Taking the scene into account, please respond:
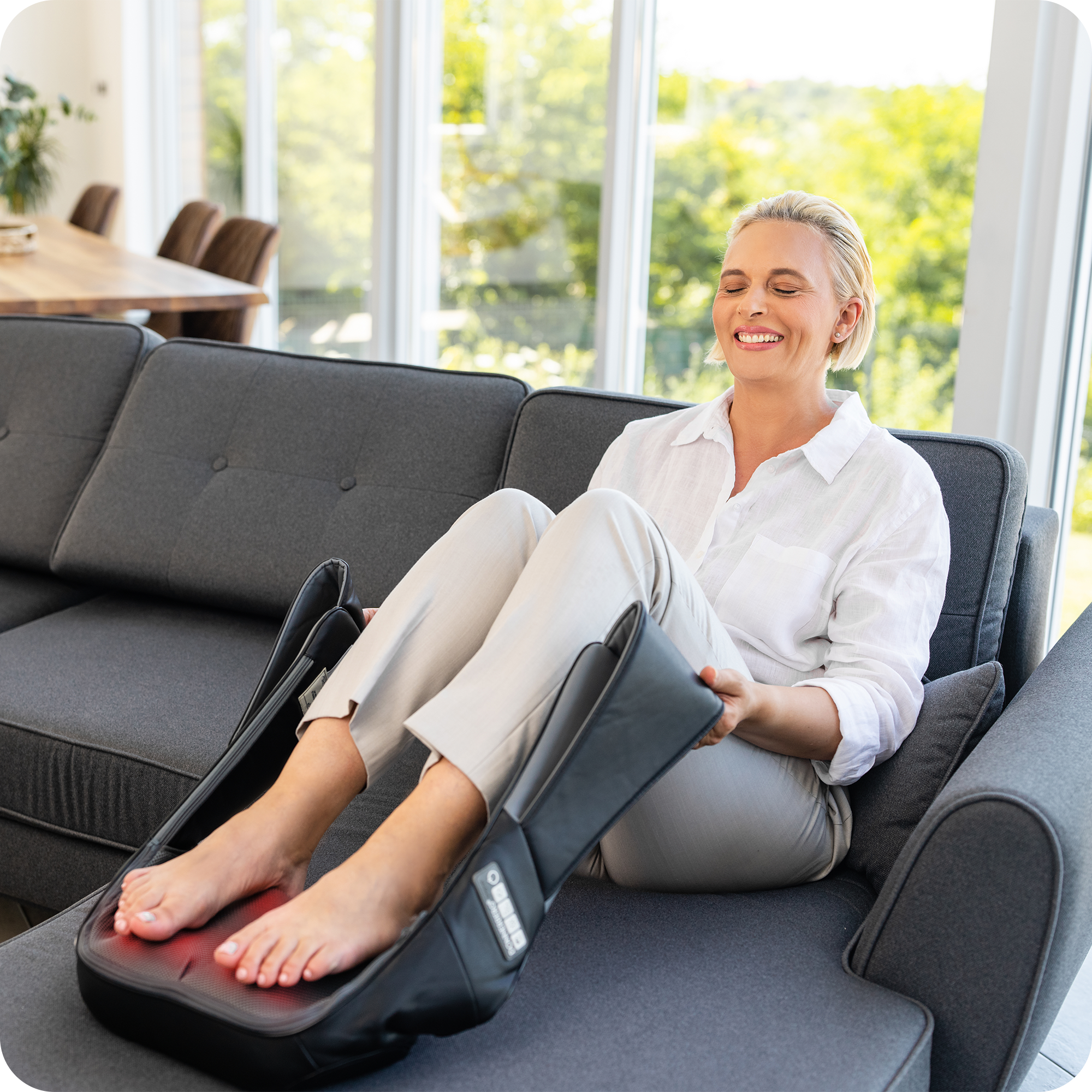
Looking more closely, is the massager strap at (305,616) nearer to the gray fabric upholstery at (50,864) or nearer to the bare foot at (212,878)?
the bare foot at (212,878)

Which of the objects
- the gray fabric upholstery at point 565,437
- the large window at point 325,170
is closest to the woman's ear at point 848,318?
the gray fabric upholstery at point 565,437

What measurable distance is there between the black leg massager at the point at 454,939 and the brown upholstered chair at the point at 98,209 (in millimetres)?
5102

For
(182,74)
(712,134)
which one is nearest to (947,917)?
(712,134)

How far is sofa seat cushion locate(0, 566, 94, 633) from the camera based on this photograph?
205 centimetres

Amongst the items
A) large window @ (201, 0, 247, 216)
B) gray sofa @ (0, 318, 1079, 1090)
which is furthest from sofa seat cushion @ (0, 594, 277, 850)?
large window @ (201, 0, 247, 216)

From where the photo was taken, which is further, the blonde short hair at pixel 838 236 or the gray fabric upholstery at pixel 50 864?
the gray fabric upholstery at pixel 50 864

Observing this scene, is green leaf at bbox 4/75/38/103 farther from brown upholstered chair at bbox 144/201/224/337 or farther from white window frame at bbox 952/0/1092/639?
white window frame at bbox 952/0/1092/639

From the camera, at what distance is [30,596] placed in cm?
214

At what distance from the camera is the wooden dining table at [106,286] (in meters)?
3.16

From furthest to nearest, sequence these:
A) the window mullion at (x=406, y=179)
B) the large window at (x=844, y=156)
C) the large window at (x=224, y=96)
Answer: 1. the large window at (x=224, y=96)
2. the window mullion at (x=406, y=179)
3. the large window at (x=844, y=156)

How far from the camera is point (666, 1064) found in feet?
3.14

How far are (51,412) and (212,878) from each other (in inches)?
59.5

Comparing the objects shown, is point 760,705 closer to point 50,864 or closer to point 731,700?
point 731,700

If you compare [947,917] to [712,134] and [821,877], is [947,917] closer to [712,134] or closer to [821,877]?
[821,877]
